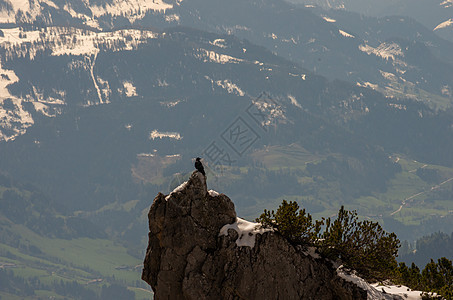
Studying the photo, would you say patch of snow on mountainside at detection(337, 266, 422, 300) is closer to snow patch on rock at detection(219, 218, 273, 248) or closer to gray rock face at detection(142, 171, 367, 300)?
gray rock face at detection(142, 171, 367, 300)

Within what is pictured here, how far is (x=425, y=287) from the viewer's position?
7594cm

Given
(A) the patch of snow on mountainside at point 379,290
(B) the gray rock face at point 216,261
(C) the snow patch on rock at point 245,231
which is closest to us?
(A) the patch of snow on mountainside at point 379,290

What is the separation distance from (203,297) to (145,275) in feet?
23.2

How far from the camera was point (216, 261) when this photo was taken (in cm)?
7325

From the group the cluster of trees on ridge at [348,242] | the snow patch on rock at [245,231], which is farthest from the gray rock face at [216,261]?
the cluster of trees on ridge at [348,242]

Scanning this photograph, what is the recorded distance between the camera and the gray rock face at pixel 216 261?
71.9m

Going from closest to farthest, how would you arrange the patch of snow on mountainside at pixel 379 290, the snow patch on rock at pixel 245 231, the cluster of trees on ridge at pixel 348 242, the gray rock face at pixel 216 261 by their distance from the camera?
1. the patch of snow on mountainside at pixel 379 290
2. the gray rock face at pixel 216 261
3. the snow patch on rock at pixel 245 231
4. the cluster of trees on ridge at pixel 348 242

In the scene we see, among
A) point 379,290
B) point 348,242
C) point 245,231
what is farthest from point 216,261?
point 379,290

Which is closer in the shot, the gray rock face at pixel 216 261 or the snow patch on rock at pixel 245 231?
the gray rock face at pixel 216 261

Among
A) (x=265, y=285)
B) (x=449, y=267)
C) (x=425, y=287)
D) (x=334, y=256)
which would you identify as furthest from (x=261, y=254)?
(x=449, y=267)

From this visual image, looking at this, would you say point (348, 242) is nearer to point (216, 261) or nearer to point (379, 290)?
point (379, 290)

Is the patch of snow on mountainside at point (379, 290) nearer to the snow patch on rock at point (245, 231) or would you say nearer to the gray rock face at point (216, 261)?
the gray rock face at point (216, 261)

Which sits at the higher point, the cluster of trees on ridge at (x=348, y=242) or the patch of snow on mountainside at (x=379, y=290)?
the cluster of trees on ridge at (x=348, y=242)

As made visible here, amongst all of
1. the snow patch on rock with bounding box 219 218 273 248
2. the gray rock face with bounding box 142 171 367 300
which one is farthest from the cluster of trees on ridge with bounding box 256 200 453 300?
the gray rock face with bounding box 142 171 367 300
